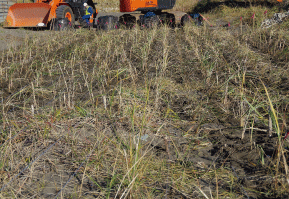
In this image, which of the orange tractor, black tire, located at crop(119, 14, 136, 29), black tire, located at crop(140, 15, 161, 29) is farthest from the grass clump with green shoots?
black tire, located at crop(119, 14, 136, 29)

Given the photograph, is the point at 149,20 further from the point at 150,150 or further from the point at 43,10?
the point at 150,150

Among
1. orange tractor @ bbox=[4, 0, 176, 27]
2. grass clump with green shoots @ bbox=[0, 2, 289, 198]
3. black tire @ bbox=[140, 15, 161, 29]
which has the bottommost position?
grass clump with green shoots @ bbox=[0, 2, 289, 198]

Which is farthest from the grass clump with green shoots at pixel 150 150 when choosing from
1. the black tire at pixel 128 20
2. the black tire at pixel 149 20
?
the black tire at pixel 128 20

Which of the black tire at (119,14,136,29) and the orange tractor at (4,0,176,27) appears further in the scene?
the black tire at (119,14,136,29)

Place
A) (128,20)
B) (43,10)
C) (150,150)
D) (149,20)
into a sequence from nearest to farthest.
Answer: (150,150) < (43,10) < (149,20) < (128,20)

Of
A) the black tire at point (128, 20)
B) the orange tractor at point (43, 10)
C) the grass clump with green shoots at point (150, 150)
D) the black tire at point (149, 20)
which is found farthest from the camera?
the black tire at point (128, 20)

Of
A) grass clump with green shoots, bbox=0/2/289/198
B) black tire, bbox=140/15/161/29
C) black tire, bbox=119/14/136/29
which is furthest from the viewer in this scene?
black tire, bbox=119/14/136/29

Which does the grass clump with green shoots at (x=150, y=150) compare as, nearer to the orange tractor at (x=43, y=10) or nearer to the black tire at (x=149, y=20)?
the black tire at (x=149, y=20)

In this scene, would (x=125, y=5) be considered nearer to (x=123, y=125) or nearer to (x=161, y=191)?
(x=123, y=125)

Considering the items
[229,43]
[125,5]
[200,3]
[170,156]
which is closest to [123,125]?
[170,156]

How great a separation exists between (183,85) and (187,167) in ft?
4.82

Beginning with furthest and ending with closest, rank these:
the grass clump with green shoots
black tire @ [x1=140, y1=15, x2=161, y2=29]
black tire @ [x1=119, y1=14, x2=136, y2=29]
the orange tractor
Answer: black tire @ [x1=119, y1=14, x2=136, y2=29] → black tire @ [x1=140, y1=15, x2=161, y2=29] → the orange tractor → the grass clump with green shoots

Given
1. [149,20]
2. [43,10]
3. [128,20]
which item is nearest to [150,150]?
[149,20]

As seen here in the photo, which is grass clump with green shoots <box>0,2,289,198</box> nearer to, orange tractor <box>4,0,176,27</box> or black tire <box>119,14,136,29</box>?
orange tractor <box>4,0,176,27</box>
